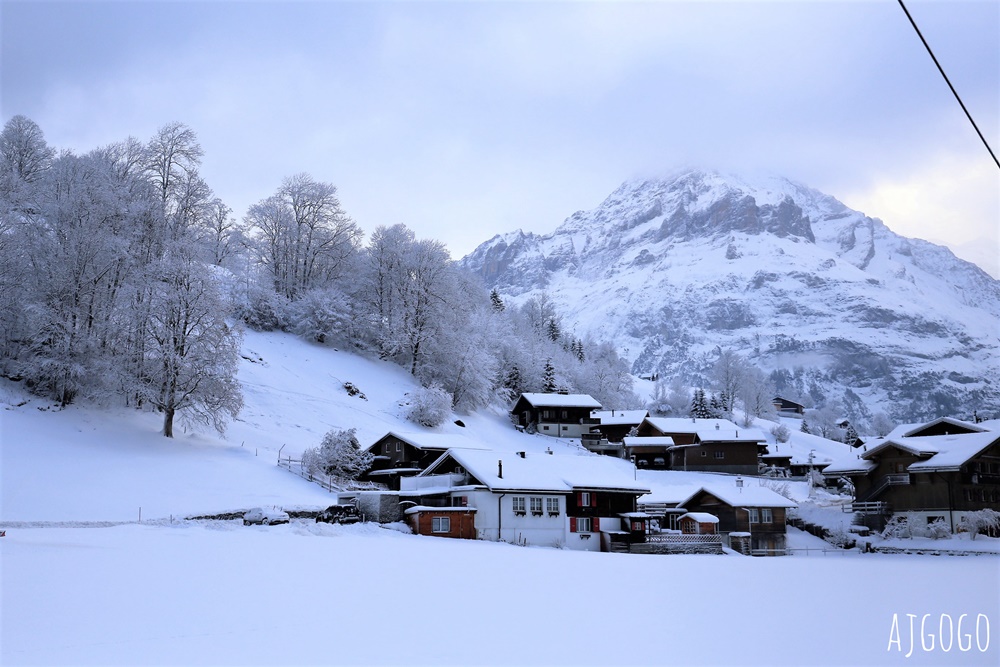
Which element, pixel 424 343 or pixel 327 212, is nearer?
pixel 424 343

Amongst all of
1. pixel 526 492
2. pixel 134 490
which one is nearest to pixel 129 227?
pixel 134 490

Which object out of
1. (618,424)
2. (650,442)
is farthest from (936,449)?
(618,424)

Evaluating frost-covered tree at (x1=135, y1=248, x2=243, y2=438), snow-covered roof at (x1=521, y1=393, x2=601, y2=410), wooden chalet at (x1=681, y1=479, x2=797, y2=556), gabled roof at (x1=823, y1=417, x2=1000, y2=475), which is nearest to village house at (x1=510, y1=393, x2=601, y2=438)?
snow-covered roof at (x1=521, y1=393, x2=601, y2=410)

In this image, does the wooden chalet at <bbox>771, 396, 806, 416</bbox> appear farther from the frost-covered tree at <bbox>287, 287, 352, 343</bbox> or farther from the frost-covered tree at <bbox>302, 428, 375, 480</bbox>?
the frost-covered tree at <bbox>302, 428, 375, 480</bbox>

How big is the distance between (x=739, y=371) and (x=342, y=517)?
138806 mm

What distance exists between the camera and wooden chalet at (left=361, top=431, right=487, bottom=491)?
56.1m

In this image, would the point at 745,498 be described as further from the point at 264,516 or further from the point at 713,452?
the point at 264,516

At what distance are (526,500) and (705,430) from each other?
49.0 meters

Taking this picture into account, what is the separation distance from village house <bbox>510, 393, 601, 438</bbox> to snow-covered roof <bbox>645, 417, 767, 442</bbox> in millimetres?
7556

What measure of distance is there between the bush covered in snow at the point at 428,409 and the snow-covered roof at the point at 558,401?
21262 mm

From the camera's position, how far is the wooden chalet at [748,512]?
187 feet

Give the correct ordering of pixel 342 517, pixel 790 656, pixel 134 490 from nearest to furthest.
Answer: pixel 790 656 → pixel 134 490 → pixel 342 517

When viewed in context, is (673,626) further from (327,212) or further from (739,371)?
(739,371)

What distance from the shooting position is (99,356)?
45312 mm
